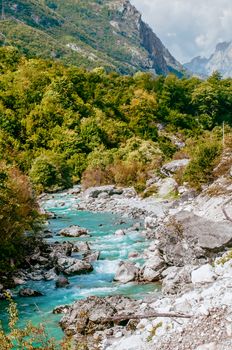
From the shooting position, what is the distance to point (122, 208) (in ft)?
129

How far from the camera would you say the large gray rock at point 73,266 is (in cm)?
2005

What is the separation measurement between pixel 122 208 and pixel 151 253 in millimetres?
17147

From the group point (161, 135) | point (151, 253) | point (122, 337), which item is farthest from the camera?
point (161, 135)

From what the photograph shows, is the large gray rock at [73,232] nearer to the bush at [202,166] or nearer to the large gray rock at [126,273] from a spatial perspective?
the large gray rock at [126,273]

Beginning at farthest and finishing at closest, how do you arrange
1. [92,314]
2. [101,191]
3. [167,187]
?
[101,191]
[167,187]
[92,314]

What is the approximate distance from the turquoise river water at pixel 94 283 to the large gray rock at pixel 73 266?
0.35 meters

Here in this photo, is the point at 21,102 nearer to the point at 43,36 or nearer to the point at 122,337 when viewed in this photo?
the point at 122,337

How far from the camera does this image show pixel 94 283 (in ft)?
61.2

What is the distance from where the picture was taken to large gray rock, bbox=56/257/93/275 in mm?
20047

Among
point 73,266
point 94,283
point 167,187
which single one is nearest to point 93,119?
point 167,187

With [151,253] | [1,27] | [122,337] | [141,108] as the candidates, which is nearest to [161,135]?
[141,108]

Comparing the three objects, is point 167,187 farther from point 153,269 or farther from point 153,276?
point 153,276

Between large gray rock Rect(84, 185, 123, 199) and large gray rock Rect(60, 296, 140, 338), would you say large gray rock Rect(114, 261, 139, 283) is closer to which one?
large gray rock Rect(60, 296, 140, 338)

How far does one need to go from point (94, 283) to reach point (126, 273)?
141 cm
